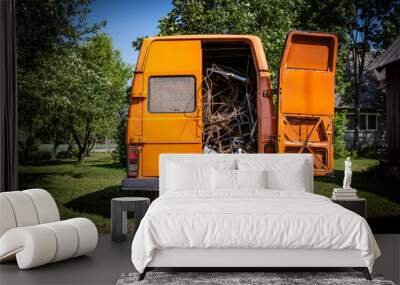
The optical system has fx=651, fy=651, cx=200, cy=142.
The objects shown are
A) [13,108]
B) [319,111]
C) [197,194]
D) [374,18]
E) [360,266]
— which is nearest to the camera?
[360,266]

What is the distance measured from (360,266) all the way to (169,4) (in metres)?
4.46

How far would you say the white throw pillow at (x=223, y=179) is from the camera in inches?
244

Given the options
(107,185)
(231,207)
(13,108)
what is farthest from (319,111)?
(13,108)

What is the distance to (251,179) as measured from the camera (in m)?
6.21

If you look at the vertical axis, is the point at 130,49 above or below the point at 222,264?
A: above

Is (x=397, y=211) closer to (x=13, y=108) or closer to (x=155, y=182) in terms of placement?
(x=155, y=182)

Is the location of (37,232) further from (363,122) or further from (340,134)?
(363,122)

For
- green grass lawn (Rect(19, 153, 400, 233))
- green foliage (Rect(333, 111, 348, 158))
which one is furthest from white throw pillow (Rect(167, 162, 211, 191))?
green foliage (Rect(333, 111, 348, 158))

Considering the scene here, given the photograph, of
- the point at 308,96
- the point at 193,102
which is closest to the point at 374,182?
the point at 308,96

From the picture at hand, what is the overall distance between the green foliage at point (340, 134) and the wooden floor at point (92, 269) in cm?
170

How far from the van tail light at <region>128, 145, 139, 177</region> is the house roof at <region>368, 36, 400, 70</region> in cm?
309

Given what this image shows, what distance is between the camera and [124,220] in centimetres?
686

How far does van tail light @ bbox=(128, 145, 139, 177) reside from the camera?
6.75 m

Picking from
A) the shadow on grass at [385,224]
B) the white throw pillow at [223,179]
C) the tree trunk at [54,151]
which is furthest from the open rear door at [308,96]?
the tree trunk at [54,151]
